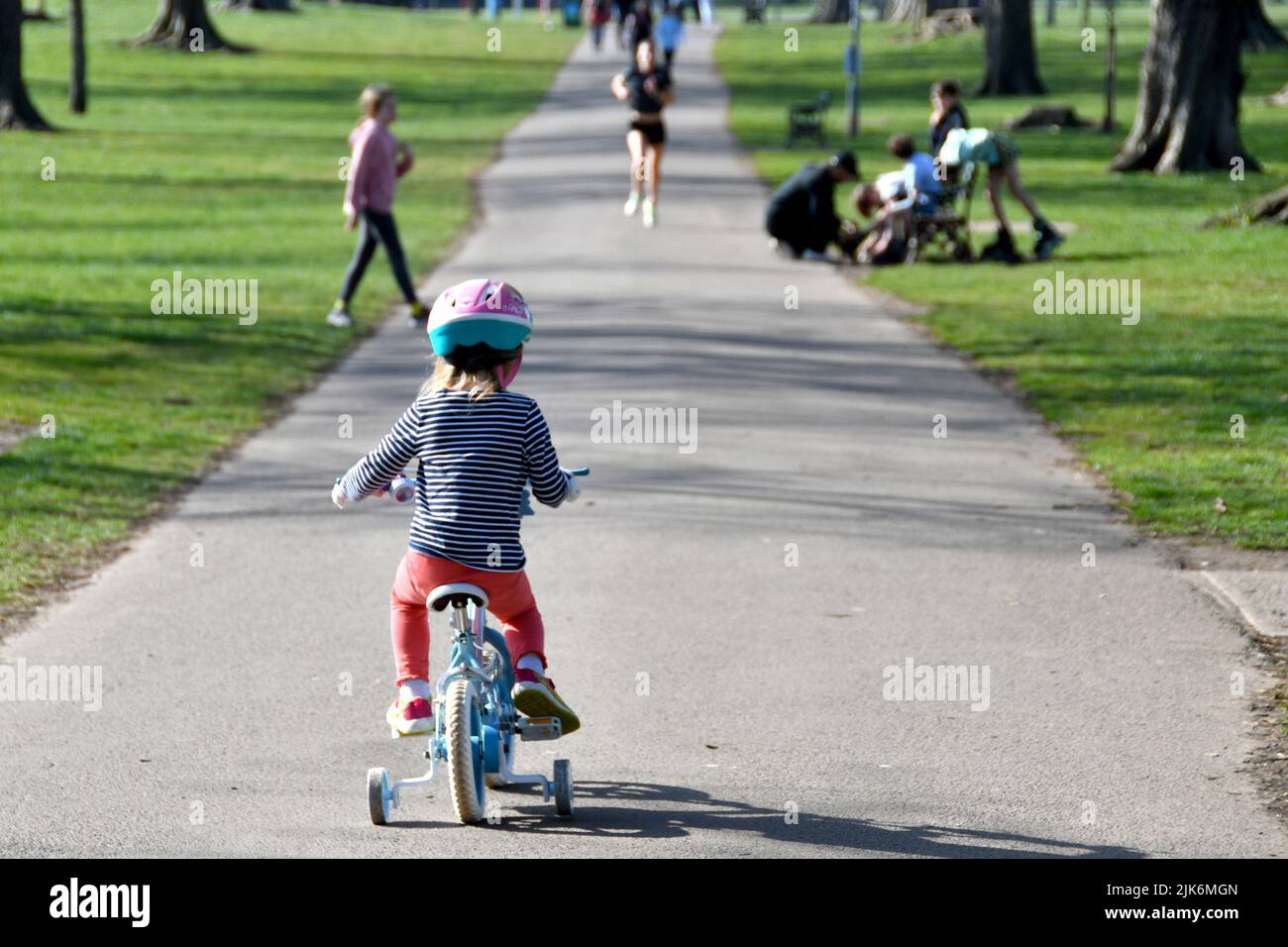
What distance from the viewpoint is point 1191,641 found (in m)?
7.79

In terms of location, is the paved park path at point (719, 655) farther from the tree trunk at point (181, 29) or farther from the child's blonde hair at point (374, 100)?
the tree trunk at point (181, 29)

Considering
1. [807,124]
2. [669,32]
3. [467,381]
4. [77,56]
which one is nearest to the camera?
[467,381]

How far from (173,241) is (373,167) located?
23.5 ft

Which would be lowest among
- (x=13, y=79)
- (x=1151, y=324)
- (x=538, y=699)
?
(x=538, y=699)

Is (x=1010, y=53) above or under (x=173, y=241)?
above

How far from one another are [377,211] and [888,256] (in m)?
6.53

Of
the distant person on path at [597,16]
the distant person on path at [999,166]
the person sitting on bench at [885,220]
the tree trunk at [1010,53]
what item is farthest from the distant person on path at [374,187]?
the distant person on path at [597,16]

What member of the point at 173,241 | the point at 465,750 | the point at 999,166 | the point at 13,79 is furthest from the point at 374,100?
the point at 13,79

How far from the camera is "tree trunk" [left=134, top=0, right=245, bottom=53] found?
5306cm

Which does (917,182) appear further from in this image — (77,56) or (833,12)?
(833,12)

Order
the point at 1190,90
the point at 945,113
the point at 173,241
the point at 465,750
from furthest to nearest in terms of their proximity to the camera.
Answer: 1. the point at 1190,90
2. the point at 173,241
3. the point at 945,113
4. the point at 465,750

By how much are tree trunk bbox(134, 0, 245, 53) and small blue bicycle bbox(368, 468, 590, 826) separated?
163 feet

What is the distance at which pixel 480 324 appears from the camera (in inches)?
224

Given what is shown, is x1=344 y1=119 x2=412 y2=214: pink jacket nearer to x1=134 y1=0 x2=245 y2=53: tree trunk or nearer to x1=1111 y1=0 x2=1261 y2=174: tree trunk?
x1=1111 y1=0 x2=1261 y2=174: tree trunk
